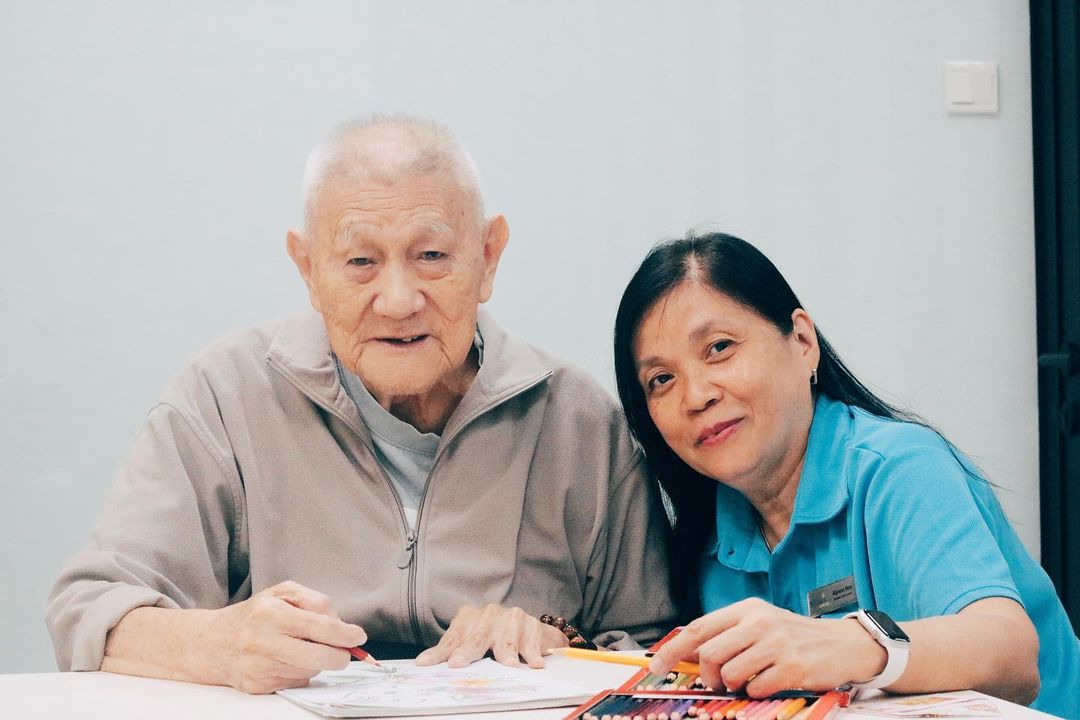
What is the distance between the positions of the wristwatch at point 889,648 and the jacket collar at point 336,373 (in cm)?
70

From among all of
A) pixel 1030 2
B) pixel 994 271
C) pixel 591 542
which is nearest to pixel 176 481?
pixel 591 542

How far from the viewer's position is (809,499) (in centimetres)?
138

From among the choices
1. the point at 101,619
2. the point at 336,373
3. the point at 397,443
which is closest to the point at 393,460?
the point at 397,443

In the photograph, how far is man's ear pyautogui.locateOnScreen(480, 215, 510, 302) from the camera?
5.24 feet

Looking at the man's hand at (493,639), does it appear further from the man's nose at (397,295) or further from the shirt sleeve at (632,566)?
the man's nose at (397,295)

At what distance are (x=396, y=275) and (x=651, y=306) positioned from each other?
0.33 m

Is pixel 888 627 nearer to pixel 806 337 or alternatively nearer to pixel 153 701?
pixel 806 337

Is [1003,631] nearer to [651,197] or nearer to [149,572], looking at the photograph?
[149,572]

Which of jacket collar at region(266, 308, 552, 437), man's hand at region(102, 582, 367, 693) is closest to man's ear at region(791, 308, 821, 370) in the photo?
jacket collar at region(266, 308, 552, 437)

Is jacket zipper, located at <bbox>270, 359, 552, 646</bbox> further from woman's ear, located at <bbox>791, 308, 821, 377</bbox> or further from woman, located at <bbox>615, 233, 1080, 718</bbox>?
woman's ear, located at <bbox>791, 308, 821, 377</bbox>

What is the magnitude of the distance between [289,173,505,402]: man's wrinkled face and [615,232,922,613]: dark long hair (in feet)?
Answer: 0.74

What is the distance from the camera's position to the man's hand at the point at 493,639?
49.7 inches

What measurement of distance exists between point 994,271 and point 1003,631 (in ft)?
5.31

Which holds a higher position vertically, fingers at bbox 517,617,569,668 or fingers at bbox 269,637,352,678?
fingers at bbox 269,637,352,678
